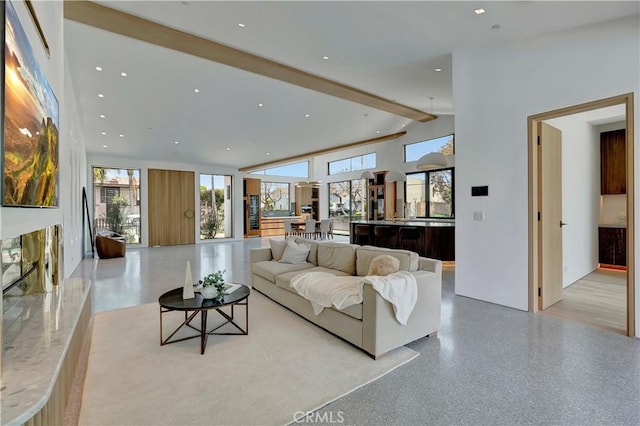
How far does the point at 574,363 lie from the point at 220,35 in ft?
16.8

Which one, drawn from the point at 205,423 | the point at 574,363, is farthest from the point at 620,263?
the point at 205,423

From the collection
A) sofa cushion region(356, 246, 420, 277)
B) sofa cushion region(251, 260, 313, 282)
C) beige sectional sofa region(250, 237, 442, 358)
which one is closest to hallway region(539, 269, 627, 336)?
beige sectional sofa region(250, 237, 442, 358)

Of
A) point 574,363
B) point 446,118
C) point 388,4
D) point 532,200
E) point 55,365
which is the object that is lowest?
point 574,363

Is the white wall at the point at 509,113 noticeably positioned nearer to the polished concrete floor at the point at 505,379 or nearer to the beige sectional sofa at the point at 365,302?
the polished concrete floor at the point at 505,379

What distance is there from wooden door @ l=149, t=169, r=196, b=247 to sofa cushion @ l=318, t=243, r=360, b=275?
8.25 m

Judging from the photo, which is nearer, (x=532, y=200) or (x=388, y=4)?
(x=388, y=4)

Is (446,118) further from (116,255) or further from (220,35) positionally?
(116,255)

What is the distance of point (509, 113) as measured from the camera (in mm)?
3867

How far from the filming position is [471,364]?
2.46m

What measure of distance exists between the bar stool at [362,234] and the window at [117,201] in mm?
7390

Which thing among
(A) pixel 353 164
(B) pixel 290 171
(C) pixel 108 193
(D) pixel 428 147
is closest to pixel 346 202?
(A) pixel 353 164

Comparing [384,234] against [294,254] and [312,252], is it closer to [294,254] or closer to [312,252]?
[312,252]

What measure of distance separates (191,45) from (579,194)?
21.4ft

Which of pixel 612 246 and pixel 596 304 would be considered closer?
pixel 596 304
